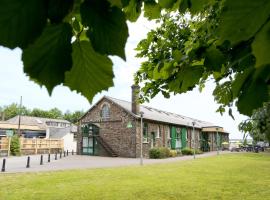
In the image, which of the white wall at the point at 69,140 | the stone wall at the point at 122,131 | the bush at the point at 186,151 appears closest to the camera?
the stone wall at the point at 122,131

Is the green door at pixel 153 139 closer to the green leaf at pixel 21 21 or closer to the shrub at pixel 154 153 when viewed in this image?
the shrub at pixel 154 153

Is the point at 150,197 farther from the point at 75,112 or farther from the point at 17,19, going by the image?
the point at 75,112

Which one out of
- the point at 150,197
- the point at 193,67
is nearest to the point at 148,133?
the point at 150,197

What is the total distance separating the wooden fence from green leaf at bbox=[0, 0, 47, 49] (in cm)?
3329

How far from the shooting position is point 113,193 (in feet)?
36.1

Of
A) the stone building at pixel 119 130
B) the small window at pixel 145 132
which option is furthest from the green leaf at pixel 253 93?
the small window at pixel 145 132

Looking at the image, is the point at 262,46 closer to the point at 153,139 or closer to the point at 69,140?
the point at 153,139

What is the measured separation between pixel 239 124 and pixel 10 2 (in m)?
4.47

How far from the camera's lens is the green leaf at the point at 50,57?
31.0 inches

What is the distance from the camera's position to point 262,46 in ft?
3.09

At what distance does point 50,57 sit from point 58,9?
0.46 ft

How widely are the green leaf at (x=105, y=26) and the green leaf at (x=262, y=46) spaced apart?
1.37 ft

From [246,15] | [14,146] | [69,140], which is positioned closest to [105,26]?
[246,15]

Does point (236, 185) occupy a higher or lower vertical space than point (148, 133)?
lower
